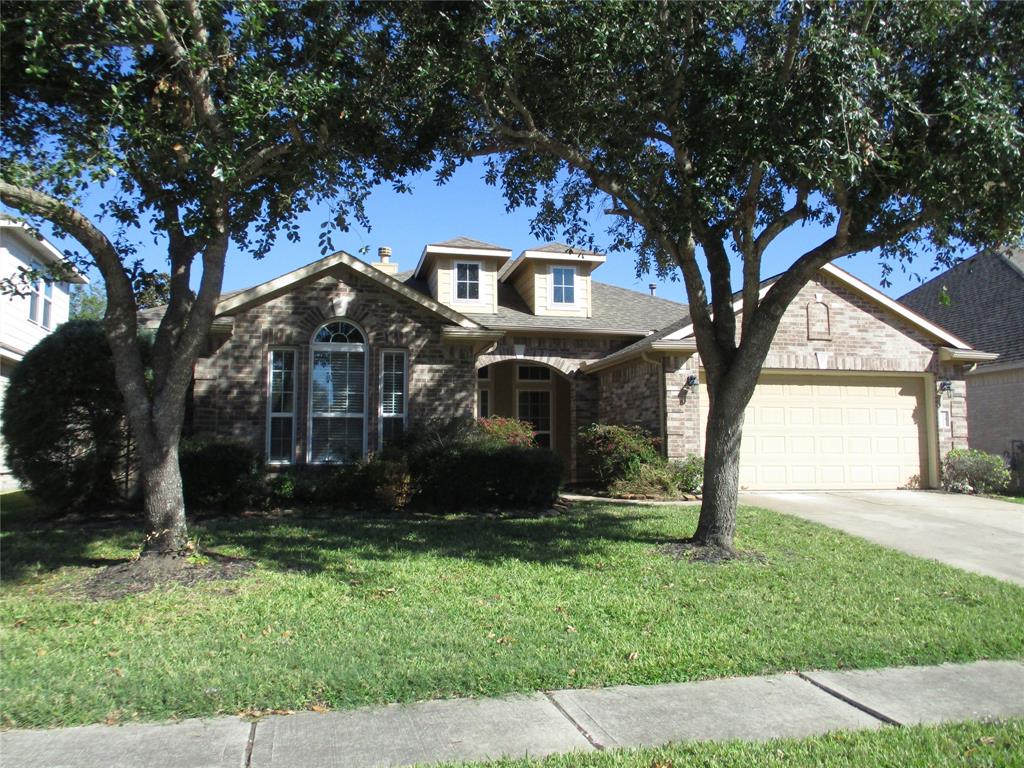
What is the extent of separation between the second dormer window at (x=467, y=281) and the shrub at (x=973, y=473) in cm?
1097

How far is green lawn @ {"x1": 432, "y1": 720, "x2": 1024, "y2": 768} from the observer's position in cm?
390

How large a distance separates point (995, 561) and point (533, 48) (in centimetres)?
811

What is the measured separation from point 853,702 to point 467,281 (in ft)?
49.3

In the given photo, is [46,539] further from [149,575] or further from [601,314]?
[601,314]

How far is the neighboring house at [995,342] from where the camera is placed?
18562 millimetres

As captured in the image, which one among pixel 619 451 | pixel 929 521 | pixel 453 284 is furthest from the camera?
pixel 453 284

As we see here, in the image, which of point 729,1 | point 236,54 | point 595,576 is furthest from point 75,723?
point 729,1

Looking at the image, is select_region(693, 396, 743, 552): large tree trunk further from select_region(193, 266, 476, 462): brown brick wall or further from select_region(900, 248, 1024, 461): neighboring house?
select_region(900, 248, 1024, 461): neighboring house

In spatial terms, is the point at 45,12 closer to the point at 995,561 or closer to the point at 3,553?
the point at 3,553

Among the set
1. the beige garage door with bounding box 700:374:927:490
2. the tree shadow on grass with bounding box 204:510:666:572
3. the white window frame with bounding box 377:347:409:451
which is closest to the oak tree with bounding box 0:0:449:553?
the tree shadow on grass with bounding box 204:510:666:572

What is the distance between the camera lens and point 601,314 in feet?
64.2

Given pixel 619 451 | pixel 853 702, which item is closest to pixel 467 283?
pixel 619 451

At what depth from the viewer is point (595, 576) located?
7.79m

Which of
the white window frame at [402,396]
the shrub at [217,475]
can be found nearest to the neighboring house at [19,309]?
the shrub at [217,475]
